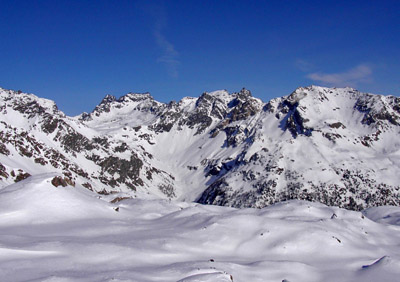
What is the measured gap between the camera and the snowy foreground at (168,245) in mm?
21234

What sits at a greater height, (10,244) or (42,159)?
(42,159)

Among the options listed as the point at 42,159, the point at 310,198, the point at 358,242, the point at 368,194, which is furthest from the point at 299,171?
the point at 358,242

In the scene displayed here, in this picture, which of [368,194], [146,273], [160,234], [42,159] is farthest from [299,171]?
[146,273]

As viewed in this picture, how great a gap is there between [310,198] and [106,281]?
160 metres

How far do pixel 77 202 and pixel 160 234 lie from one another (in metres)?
13.8

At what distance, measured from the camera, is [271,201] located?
550ft

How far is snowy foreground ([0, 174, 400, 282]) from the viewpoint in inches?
836

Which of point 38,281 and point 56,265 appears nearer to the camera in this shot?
point 38,281

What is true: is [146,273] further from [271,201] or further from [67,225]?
[271,201]

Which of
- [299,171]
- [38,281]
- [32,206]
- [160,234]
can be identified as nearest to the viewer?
[38,281]

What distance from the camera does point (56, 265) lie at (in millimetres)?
20875

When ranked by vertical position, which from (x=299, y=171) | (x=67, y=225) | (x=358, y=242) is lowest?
(x=358, y=242)

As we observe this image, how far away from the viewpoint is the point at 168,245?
29.0 metres

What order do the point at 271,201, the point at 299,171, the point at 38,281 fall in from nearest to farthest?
1. the point at 38,281
2. the point at 271,201
3. the point at 299,171
